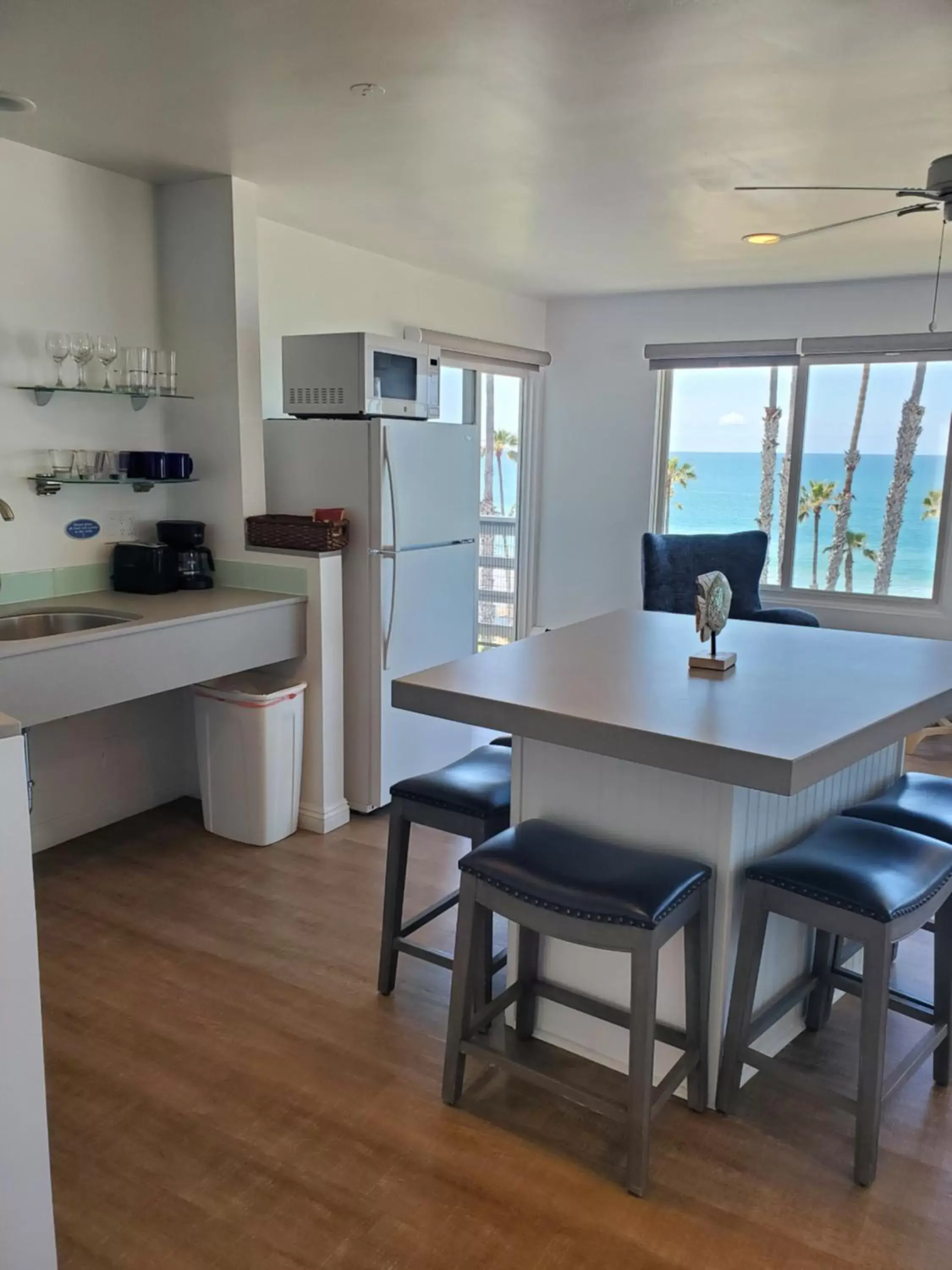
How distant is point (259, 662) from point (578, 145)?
1906 mm

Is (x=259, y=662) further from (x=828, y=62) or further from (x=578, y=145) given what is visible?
(x=828, y=62)

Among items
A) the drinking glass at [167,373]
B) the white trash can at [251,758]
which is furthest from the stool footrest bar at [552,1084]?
the drinking glass at [167,373]

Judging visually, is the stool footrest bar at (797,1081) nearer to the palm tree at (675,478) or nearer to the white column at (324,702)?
the white column at (324,702)

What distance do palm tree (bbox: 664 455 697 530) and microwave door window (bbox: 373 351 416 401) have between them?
2356mm

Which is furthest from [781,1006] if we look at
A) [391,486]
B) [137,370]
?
[137,370]

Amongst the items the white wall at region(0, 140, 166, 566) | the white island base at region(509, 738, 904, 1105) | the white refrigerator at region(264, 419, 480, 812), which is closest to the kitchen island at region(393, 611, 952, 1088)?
the white island base at region(509, 738, 904, 1105)

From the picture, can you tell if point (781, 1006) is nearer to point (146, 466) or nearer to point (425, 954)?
point (425, 954)

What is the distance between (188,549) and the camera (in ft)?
11.6

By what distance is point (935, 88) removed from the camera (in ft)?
7.54

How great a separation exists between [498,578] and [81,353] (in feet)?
10.9

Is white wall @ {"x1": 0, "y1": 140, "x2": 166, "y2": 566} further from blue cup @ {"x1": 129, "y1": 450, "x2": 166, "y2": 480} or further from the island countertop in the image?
the island countertop

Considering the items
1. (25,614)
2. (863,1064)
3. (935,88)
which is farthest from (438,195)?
(863,1064)

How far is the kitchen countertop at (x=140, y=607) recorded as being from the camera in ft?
8.81

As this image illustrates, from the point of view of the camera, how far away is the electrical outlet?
3.47 metres
